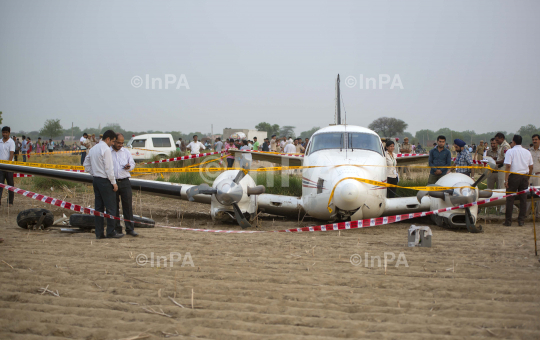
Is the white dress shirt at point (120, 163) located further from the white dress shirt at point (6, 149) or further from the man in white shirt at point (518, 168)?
the man in white shirt at point (518, 168)

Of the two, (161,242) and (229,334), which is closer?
(229,334)

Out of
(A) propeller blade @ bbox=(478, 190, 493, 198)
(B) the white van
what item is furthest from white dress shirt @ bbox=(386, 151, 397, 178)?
(B) the white van

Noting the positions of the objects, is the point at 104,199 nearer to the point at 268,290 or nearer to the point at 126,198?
the point at 126,198

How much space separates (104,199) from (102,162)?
664 millimetres

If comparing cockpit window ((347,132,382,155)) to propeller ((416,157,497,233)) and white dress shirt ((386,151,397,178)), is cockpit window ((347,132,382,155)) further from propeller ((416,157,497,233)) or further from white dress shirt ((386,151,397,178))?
propeller ((416,157,497,233))

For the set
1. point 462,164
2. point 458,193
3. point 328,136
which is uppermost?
point 328,136

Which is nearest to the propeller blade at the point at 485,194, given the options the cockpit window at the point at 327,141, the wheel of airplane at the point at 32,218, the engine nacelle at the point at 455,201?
the engine nacelle at the point at 455,201

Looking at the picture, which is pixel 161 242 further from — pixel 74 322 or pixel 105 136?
pixel 74 322

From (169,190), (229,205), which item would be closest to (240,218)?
(229,205)

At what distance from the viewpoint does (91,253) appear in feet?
18.9

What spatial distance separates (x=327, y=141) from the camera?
360 inches

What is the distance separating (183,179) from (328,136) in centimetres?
798

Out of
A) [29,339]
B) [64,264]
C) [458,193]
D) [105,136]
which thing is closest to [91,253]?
[64,264]

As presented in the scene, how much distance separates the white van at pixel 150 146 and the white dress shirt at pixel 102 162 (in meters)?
17.7
